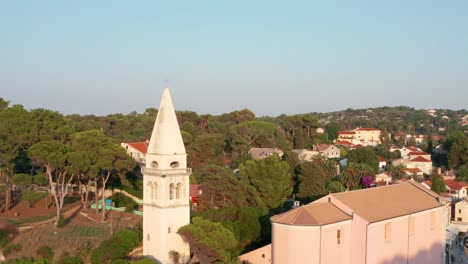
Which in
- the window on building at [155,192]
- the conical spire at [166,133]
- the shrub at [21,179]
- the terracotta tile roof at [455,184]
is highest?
the conical spire at [166,133]

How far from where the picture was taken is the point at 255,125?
7306 cm

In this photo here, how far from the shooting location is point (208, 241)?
25250 millimetres

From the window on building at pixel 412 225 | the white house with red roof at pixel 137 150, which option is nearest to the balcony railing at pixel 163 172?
the window on building at pixel 412 225

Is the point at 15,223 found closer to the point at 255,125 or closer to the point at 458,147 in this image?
the point at 255,125

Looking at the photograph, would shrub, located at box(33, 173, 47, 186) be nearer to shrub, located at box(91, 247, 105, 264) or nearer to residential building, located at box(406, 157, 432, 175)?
shrub, located at box(91, 247, 105, 264)

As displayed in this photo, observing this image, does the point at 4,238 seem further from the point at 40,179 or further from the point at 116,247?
the point at 40,179

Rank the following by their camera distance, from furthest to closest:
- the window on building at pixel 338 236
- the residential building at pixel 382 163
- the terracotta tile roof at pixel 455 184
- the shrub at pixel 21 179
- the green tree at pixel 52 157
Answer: the residential building at pixel 382 163, the terracotta tile roof at pixel 455 184, the shrub at pixel 21 179, the green tree at pixel 52 157, the window on building at pixel 338 236

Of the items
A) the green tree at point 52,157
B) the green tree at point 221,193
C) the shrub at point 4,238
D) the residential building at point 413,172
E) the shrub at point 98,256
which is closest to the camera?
the shrub at point 98,256

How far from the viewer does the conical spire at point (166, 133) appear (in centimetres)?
2642

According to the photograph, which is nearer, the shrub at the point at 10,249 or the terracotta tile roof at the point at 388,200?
the terracotta tile roof at the point at 388,200

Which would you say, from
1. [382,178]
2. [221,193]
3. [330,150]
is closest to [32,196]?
[221,193]

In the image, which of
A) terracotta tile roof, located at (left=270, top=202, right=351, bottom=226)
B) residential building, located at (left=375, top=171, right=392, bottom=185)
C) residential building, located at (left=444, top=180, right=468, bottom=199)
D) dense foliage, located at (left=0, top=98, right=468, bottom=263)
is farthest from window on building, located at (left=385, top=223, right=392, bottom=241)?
residential building, located at (left=444, top=180, right=468, bottom=199)

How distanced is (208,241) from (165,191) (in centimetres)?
300

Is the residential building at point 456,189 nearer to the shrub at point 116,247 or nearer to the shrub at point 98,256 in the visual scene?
the shrub at point 116,247
